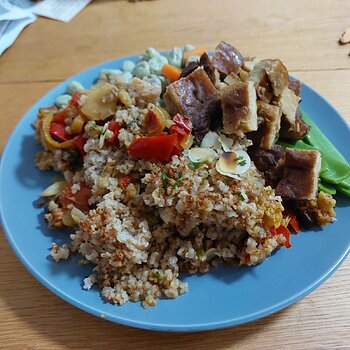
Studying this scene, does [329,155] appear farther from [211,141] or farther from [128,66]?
[128,66]

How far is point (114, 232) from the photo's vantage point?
157cm

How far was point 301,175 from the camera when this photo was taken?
170cm

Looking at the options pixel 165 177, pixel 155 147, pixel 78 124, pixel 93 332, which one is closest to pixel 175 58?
pixel 78 124

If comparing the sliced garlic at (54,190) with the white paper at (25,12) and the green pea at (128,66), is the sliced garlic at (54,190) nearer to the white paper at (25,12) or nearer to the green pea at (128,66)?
the green pea at (128,66)

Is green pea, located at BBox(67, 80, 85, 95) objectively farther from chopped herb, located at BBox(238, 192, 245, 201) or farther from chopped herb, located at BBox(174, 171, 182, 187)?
chopped herb, located at BBox(238, 192, 245, 201)

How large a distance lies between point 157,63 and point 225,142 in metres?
0.68

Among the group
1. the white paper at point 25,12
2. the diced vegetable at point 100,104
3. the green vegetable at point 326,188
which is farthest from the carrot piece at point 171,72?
the white paper at point 25,12

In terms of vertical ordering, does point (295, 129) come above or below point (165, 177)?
below

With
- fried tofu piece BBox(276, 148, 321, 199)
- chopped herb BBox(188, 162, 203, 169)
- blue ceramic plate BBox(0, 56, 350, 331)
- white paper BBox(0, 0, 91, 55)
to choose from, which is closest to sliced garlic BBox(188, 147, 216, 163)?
chopped herb BBox(188, 162, 203, 169)

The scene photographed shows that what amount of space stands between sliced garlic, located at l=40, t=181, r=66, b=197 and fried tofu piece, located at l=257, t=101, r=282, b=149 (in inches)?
31.9

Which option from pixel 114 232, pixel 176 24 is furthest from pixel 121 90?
pixel 176 24

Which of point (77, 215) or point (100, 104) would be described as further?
point (100, 104)

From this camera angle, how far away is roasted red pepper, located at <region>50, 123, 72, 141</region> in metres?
1.99

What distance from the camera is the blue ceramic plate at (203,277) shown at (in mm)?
1481
